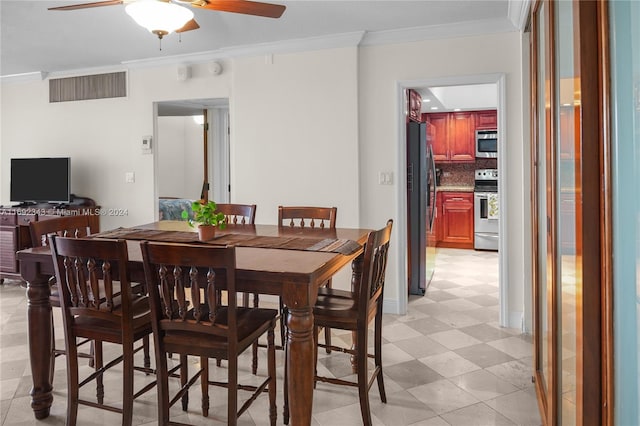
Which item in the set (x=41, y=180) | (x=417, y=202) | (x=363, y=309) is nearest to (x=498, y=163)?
(x=417, y=202)

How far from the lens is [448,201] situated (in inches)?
294

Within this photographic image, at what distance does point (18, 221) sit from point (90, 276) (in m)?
3.72

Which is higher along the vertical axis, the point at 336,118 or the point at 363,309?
the point at 336,118

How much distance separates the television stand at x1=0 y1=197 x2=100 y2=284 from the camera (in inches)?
196

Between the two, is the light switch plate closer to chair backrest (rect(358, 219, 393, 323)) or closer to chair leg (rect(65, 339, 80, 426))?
chair leg (rect(65, 339, 80, 426))

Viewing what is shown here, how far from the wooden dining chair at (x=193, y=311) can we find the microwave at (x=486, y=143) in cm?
615

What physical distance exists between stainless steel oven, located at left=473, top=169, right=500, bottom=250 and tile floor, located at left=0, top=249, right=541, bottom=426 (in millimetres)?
3059

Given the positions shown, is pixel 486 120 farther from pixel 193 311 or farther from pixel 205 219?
pixel 193 311

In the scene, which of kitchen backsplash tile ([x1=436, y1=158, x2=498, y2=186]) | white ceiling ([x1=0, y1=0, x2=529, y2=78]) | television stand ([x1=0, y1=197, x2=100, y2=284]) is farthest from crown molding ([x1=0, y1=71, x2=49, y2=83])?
kitchen backsplash tile ([x1=436, y1=158, x2=498, y2=186])

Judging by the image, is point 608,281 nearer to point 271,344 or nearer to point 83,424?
point 271,344

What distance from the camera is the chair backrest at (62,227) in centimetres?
252

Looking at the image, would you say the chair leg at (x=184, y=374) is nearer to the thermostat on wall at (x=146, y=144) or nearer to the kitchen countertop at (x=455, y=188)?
the thermostat on wall at (x=146, y=144)

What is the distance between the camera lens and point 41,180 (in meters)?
5.19

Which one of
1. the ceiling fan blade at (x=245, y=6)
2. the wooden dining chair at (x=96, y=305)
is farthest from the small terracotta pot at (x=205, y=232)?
the ceiling fan blade at (x=245, y=6)
